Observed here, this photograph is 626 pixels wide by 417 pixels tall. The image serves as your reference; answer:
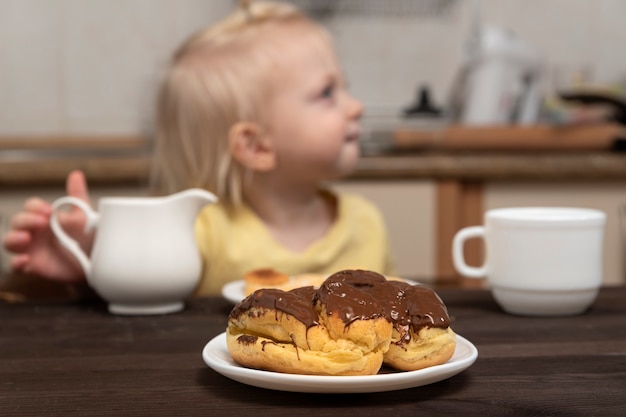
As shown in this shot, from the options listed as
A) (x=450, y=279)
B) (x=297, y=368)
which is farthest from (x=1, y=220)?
(x=297, y=368)

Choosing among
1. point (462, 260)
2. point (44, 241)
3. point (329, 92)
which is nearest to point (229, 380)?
point (462, 260)

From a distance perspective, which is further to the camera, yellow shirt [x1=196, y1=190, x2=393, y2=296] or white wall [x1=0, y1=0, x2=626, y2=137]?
white wall [x1=0, y1=0, x2=626, y2=137]

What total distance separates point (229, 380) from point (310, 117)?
83cm

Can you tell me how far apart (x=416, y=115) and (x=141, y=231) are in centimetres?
147

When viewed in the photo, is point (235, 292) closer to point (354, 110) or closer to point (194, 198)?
point (194, 198)

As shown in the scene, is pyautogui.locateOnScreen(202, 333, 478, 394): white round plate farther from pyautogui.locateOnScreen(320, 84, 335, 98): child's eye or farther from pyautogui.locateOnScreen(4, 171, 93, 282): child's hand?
pyautogui.locateOnScreen(320, 84, 335, 98): child's eye

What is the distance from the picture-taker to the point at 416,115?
7.43 feet

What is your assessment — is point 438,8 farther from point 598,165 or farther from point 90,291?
point 90,291

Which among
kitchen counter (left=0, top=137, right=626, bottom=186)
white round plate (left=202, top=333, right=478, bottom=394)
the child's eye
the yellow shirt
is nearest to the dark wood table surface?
white round plate (left=202, top=333, right=478, bottom=394)

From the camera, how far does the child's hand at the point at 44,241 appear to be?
102cm

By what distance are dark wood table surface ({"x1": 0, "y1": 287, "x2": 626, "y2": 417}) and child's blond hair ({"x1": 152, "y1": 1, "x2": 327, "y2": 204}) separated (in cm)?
55

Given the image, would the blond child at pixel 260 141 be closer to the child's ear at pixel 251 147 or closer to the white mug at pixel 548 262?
the child's ear at pixel 251 147

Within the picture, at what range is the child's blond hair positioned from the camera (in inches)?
55.0

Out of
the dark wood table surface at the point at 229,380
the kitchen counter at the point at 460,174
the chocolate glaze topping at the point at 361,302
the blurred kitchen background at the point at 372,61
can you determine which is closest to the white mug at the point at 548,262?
the dark wood table surface at the point at 229,380
